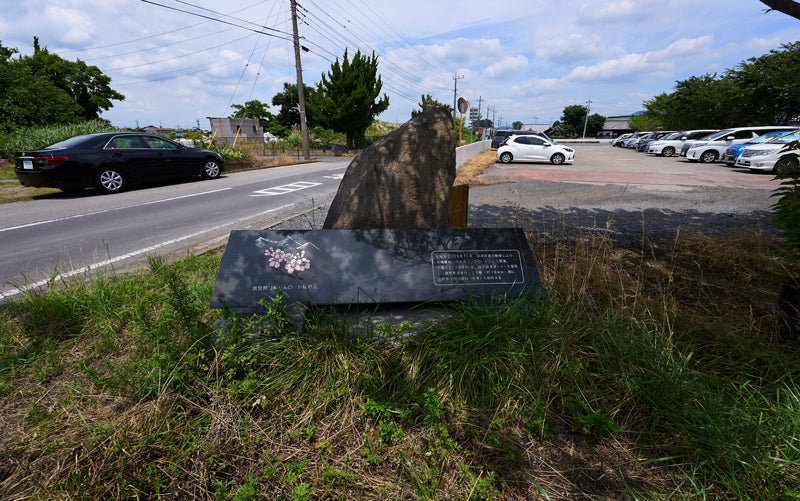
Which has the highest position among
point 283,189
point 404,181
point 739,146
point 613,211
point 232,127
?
point 232,127

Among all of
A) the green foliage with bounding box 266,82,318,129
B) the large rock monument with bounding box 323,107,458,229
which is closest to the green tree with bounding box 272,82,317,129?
the green foliage with bounding box 266,82,318,129

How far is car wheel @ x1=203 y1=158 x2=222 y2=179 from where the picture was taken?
11438mm

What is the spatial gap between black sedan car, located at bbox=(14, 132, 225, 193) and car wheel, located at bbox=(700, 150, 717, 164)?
22380 millimetres

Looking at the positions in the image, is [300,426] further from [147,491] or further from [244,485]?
[147,491]

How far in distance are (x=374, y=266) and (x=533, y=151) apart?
16.6 metres

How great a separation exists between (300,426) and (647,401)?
1.88m

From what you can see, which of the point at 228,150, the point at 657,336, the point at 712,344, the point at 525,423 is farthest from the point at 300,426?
the point at 228,150

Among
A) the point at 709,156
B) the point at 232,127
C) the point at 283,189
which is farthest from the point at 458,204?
the point at 232,127

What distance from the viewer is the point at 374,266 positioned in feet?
8.29

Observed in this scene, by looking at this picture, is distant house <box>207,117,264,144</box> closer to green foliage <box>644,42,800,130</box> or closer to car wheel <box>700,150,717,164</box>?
car wheel <box>700,150,717,164</box>

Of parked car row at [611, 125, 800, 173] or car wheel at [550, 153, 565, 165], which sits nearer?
parked car row at [611, 125, 800, 173]

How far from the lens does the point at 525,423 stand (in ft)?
6.07

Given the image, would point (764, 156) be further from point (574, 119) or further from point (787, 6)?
point (574, 119)

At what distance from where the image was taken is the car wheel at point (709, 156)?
16.9m
